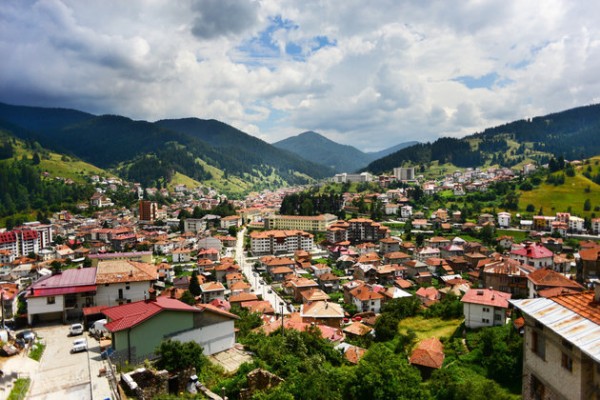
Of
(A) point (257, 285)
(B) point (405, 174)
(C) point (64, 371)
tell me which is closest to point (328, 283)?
(A) point (257, 285)

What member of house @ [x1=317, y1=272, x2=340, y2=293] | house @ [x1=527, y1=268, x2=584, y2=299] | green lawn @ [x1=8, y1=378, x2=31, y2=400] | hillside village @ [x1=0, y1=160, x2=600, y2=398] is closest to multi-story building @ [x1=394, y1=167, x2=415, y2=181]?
hillside village @ [x1=0, y1=160, x2=600, y2=398]

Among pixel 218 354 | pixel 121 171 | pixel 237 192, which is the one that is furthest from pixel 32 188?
pixel 218 354

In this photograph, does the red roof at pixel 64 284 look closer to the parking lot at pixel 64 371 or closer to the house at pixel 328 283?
the parking lot at pixel 64 371

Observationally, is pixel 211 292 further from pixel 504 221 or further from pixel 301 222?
pixel 504 221

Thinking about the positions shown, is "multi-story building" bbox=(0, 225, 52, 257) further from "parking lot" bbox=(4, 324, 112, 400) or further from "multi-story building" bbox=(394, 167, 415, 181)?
"multi-story building" bbox=(394, 167, 415, 181)

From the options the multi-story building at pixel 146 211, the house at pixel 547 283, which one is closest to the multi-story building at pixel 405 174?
the multi-story building at pixel 146 211

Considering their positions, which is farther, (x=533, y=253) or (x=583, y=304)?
(x=533, y=253)

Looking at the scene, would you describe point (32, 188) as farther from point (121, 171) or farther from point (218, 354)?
point (218, 354)
